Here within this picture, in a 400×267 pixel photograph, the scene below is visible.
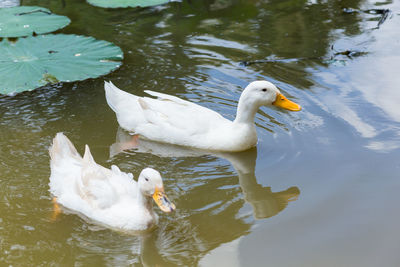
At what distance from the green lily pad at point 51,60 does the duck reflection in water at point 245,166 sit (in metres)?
0.95

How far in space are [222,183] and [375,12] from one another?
196 inches

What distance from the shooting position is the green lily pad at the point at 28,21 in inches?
301

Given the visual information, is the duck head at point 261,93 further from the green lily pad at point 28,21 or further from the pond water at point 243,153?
the green lily pad at point 28,21

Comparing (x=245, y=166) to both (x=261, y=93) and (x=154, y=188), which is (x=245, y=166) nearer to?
(x=261, y=93)

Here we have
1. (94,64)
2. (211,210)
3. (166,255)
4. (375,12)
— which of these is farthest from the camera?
(375,12)

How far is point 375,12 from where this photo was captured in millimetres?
8594

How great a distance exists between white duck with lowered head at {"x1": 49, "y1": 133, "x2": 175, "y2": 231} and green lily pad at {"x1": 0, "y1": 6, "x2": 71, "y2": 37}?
3.29 metres

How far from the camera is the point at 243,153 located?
18.1 feet

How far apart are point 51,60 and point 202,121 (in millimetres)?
2244

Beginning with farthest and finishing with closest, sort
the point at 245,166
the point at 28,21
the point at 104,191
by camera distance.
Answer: the point at 28,21 < the point at 245,166 < the point at 104,191

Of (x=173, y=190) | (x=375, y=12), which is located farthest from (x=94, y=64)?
(x=375, y=12)

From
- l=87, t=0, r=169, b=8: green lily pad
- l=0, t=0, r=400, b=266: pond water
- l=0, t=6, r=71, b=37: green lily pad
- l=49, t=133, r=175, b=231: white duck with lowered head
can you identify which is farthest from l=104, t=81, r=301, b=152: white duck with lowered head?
l=87, t=0, r=169, b=8: green lily pad

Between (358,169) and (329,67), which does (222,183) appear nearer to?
(358,169)

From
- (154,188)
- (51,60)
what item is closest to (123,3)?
(51,60)
